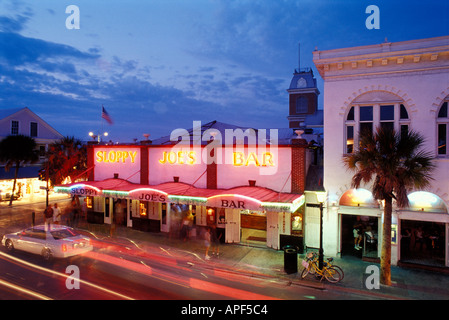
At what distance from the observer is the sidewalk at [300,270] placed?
1080cm

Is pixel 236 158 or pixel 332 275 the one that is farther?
pixel 236 158

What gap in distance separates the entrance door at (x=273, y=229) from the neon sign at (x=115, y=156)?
10444 millimetres

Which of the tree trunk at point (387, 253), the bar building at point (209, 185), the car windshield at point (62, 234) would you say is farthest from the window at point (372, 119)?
the car windshield at point (62, 234)

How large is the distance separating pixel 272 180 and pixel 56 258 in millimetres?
11803

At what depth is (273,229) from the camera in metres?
16.2

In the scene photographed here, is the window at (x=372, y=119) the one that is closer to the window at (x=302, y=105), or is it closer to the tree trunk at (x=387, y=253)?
the tree trunk at (x=387, y=253)

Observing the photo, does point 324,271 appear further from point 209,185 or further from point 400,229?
point 209,185

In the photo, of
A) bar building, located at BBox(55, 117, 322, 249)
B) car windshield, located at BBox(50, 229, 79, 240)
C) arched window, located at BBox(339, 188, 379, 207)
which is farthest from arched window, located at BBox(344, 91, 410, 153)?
car windshield, located at BBox(50, 229, 79, 240)

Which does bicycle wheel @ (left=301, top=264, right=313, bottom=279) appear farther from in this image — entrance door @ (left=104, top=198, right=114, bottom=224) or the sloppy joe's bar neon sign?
entrance door @ (left=104, top=198, right=114, bottom=224)

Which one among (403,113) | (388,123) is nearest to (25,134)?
(388,123)

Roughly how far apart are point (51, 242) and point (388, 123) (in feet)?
56.5

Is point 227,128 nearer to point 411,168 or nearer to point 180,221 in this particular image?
point 180,221
